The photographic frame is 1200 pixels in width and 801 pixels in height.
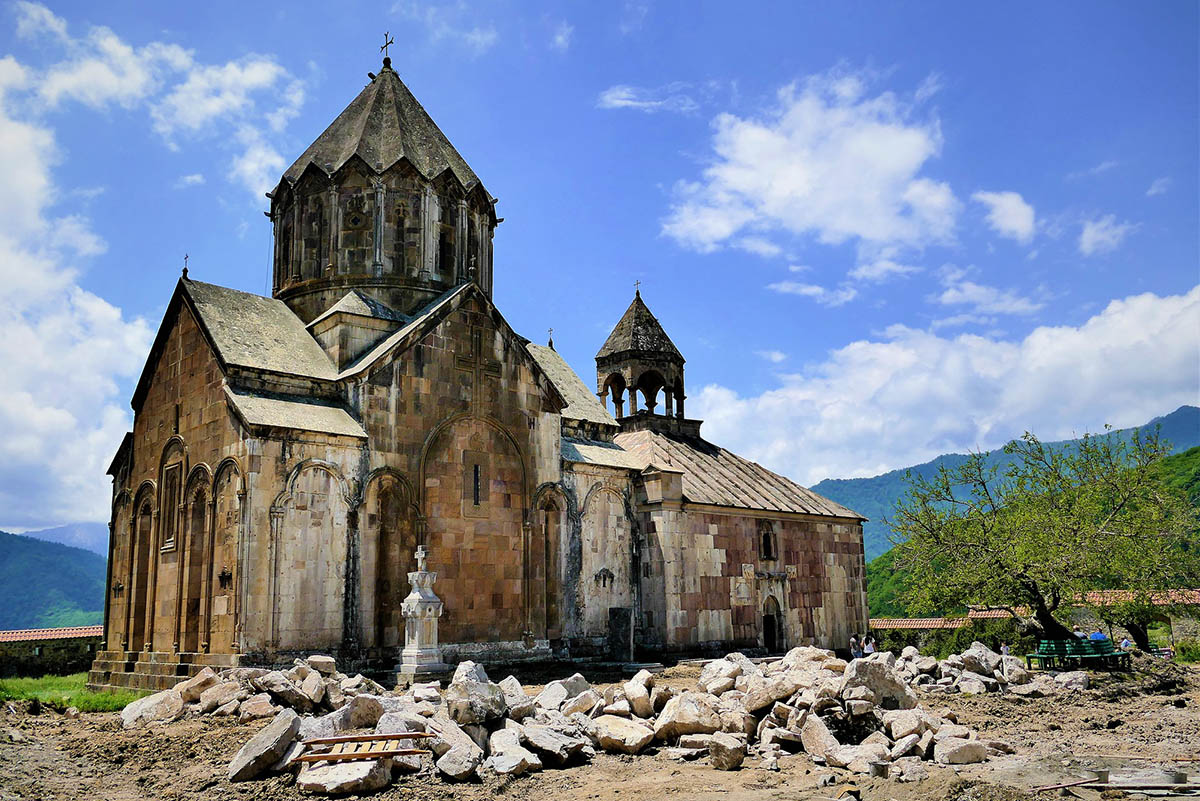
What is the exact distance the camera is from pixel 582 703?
12.0 metres

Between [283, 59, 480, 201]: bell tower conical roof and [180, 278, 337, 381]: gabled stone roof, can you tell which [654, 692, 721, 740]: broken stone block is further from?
[283, 59, 480, 201]: bell tower conical roof

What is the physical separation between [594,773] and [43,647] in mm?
17722

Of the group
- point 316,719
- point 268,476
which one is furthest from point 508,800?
point 268,476

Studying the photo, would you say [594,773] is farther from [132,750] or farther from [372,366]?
[372,366]

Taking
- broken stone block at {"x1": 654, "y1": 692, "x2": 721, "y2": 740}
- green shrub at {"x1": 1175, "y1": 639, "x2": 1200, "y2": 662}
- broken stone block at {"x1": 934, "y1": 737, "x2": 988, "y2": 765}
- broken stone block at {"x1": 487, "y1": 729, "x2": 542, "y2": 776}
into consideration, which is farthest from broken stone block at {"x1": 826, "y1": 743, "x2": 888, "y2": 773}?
green shrub at {"x1": 1175, "y1": 639, "x2": 1200, "y2": 662}

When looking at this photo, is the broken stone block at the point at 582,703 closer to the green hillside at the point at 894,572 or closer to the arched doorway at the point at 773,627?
the arched doorway at the point at 773,627

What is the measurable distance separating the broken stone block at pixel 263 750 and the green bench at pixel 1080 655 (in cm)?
1400

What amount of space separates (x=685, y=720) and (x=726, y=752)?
101 centimetres

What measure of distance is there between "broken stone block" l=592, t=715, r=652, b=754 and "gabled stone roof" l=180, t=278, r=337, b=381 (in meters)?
9.73

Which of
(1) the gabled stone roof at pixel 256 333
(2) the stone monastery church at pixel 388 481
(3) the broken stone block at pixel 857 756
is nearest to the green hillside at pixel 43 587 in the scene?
(2) the stone monastery church at pixel 388 481

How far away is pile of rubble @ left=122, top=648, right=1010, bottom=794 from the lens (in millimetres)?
9664

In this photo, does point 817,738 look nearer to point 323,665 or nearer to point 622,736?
point 622,736

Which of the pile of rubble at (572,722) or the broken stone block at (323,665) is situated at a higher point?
the broken stone block at (323,665)

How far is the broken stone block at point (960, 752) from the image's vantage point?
957cm
